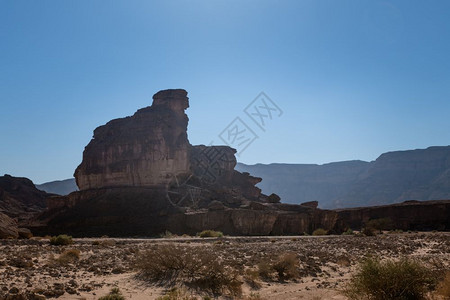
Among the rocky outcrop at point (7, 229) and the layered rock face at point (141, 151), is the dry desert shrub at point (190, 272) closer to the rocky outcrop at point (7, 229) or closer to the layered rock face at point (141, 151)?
the rocky outcrop at point (7, 229)

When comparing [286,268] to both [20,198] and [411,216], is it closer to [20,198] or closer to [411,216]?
[411,216]

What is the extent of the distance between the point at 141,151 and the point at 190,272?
63.8m

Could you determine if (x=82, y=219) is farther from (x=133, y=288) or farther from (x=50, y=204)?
(x=133, y=288)

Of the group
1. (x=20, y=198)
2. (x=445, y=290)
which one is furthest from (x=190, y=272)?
(x=20, y=198)

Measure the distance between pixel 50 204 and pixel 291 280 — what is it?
68826mm

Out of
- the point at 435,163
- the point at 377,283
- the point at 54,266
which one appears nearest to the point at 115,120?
the point at 54,266

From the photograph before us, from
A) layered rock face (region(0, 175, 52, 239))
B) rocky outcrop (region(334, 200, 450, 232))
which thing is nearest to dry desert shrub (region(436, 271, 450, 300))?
rocky outcrop (region(334, 200, 450, 232))

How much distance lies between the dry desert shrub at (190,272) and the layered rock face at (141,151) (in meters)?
59.8

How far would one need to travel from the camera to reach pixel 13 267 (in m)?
13.8

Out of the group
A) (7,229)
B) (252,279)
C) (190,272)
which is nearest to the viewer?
(190,272)

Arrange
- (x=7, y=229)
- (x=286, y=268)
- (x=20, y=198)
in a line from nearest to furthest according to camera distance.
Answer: (x=286, y=268)
(x=7, y=229)
(x=20, y=198)

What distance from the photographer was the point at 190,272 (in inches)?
487

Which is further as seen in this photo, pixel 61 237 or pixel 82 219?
pixel 82 219

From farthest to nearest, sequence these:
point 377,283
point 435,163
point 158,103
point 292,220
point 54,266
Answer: point 435,163 → point 158,103 → point 292,220 → point 54,266 → point 377,283
